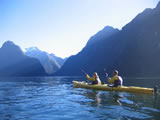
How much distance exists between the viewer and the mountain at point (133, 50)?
10494 cm

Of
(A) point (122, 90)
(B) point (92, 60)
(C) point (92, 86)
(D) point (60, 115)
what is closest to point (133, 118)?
(D) point (60, 115)

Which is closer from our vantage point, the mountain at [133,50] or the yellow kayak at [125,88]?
the yellow kayak at [125,88]

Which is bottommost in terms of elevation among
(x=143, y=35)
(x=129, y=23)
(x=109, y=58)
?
(x=109, y=58)

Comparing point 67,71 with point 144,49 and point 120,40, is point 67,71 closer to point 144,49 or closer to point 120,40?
point 120,40

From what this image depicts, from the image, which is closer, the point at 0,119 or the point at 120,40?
the point at 0,119

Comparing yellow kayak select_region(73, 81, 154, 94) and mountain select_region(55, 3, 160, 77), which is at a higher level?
mountain select_region(55, 3, 160, 77)

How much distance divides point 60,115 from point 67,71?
191 m

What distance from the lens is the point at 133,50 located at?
121m

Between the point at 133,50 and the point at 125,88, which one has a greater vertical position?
the point at 133,50

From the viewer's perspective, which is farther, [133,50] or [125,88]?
[133,50]

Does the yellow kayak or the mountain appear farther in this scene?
the mountain

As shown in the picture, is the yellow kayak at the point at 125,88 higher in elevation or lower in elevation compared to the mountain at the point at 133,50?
lower

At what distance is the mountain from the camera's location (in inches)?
4131

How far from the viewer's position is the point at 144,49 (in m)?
113
